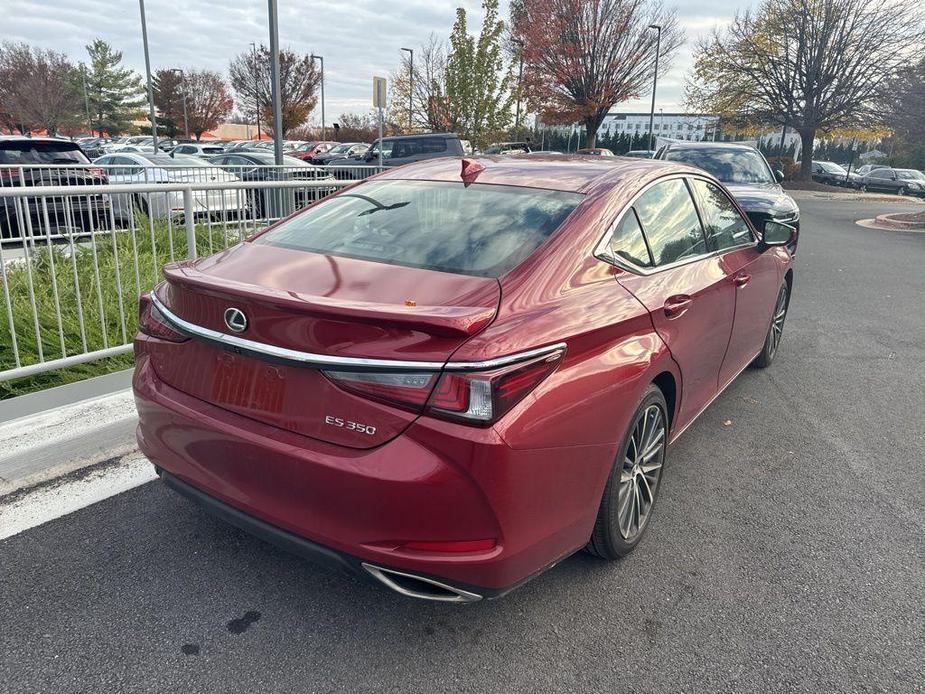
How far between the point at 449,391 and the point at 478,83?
27.8 metres

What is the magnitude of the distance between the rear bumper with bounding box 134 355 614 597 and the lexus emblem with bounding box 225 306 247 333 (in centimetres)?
30

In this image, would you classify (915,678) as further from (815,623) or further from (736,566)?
(736,566)

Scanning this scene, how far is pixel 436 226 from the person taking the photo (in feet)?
9.33

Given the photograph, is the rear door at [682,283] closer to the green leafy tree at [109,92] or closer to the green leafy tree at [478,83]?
the green leafy tree at [478,83]

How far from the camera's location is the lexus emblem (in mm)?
2266

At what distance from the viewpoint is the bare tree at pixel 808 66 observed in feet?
107

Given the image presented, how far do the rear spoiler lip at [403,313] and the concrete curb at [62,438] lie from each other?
1941mm

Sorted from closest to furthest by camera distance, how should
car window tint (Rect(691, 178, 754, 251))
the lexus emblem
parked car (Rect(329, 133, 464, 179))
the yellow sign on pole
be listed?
the lexus emblem, car window tint (Rect(691, 178, 754, 251)), the yellow sign on pole, parked car (Rect(329, 133, 464, 179))

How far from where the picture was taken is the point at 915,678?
233cm

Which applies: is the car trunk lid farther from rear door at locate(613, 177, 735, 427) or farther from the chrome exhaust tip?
rear door at locate(613, 177, 735, 427)

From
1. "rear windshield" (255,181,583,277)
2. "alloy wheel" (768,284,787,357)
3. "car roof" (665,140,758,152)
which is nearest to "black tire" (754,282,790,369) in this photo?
"alloy wheel" (768,284,787,357)

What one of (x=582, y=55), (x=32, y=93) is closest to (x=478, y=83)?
(x=582, y=55)

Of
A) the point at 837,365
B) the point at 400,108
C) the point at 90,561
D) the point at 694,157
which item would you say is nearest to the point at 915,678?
the point at 90,561

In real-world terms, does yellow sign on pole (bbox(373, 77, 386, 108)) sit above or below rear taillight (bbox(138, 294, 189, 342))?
above
